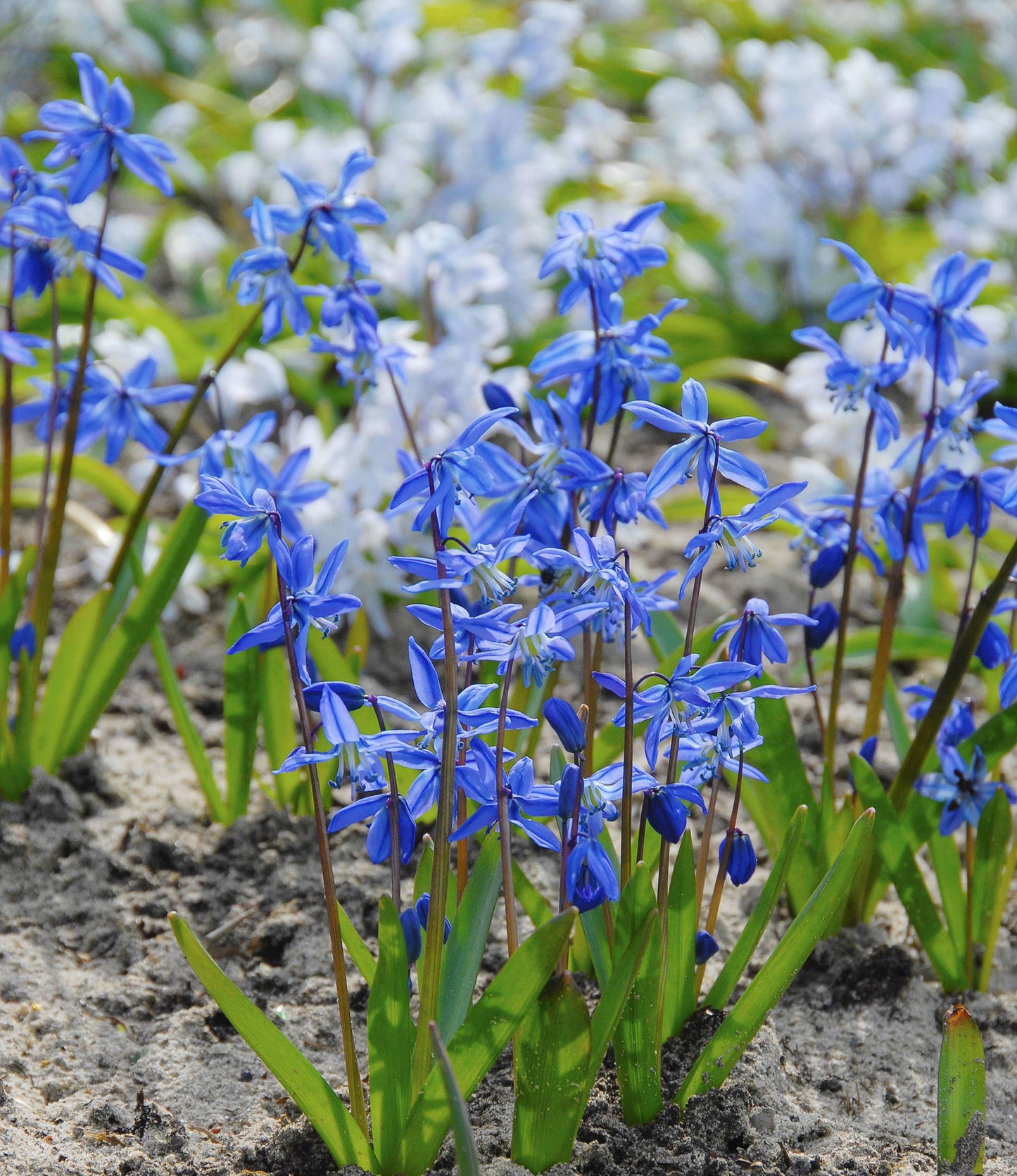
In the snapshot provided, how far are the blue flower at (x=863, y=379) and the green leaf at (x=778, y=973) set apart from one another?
2.19 feet

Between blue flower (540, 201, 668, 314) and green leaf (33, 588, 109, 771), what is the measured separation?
1178 millimetres

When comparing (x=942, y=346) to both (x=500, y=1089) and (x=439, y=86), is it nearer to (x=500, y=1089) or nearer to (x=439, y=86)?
(x=500, y=1089)

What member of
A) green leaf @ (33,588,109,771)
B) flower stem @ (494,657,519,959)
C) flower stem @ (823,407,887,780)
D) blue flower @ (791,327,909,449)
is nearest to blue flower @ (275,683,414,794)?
flower stem @ (494,657,519,959)

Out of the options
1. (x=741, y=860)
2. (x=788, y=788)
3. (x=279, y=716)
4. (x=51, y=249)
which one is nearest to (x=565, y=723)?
(x=741, y=860)

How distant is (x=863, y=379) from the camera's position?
191 centimetres

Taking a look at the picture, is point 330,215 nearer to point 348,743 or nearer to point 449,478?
point 449,478

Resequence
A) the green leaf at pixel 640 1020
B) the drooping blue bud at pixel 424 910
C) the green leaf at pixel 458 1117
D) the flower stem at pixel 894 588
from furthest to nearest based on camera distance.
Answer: the flower stem at pixel 894 588, the drooping blue bud at pixel 424 910, the green leaf at pixel 640 1020, the green leaf at pixel 458 1117

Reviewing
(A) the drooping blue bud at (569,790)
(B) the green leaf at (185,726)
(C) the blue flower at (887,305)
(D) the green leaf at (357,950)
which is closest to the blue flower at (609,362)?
(C) the blue flower at (887,305)

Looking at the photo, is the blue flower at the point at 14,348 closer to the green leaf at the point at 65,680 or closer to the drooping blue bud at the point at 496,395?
the green leaf at the point at 65,680

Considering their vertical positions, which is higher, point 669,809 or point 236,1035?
point 669,809

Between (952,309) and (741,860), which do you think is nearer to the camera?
(741,860)

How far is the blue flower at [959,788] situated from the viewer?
6.56ft

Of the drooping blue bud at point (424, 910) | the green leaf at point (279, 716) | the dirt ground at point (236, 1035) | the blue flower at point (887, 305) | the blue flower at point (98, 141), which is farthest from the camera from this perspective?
the green leaf at point (279, 716)

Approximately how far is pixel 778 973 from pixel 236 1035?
0.95 m
